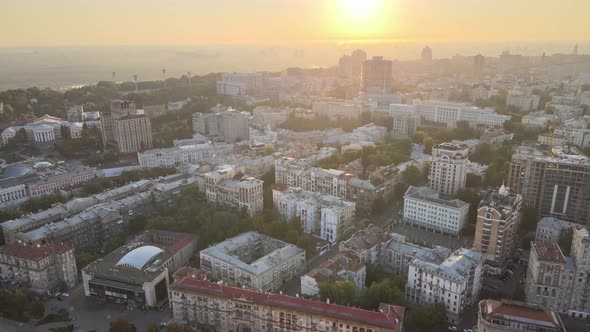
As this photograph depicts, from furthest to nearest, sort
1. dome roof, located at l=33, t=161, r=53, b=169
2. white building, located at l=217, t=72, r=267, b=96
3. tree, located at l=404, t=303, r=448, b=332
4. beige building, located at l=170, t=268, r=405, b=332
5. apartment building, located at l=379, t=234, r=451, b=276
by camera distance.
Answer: white building, located at l=217, t=72, r=267, b=96 < dome roof, located at l=33, t=161, r=53, b=169 < apartment building, located at l=379, t=234, r=451, b=276 < tree, located at l=404, t=303, r=448, b=332 < beige building, located at l=170, t=268, r=405, b=332

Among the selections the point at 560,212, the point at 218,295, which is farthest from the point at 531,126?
the point at 218,295

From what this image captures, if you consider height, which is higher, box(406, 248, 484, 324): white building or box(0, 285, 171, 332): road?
box(406, 248, 484, 324): white building

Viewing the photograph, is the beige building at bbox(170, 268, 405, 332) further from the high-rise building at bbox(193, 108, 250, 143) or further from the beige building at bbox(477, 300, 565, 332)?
the high-rise building at bbox(193, 108, 250, 143)

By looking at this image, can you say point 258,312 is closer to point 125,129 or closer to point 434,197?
point 434,197

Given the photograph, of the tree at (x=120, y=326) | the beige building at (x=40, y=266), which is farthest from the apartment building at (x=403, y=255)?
the beige building at (x=40, y=266)

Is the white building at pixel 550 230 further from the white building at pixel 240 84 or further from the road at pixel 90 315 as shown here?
the white building at pixel 240 84

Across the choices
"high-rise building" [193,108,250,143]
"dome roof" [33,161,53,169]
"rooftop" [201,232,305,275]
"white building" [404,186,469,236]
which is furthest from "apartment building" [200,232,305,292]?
"high-rise building" [193,108,250,143]

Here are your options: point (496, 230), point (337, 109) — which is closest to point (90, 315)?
point (496, 230)
